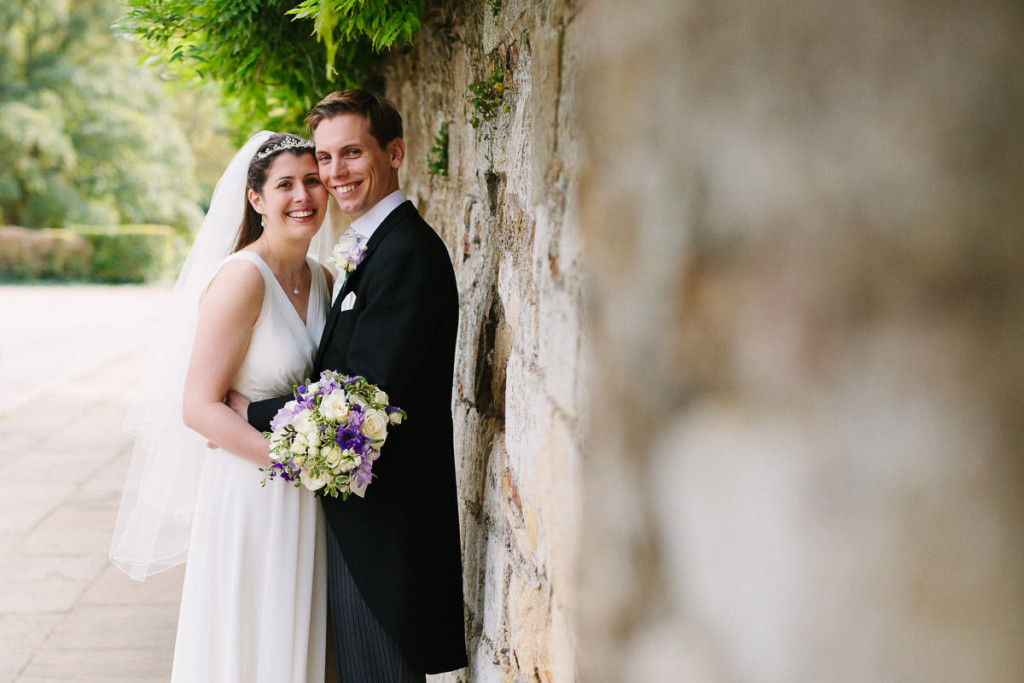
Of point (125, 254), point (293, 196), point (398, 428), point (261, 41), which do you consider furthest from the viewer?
point (125, 254)

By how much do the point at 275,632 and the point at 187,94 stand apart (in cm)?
3284

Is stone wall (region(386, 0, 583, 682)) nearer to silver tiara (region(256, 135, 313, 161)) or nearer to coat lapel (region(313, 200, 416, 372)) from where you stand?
coat lapel (region(313, 200, 416, 372))

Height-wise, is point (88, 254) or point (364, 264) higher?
point (364, 264)

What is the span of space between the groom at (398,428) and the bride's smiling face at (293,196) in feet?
0.74

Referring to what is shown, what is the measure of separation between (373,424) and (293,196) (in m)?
0.95

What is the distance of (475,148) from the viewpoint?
9.05ft

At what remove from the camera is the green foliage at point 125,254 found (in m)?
24.6

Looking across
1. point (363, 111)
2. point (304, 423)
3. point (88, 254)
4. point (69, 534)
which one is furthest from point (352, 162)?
point (88, 254)

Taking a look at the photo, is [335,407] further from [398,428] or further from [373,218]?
[373,218]

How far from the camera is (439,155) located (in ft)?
11.0

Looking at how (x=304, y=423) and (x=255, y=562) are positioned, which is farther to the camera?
(x=255, y=562)

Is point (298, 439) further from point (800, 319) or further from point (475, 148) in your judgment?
point (800, 319)

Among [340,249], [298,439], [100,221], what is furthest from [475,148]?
[100,221]

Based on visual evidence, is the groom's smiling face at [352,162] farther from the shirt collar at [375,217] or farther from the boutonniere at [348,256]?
the boutonniere at [348,256]
